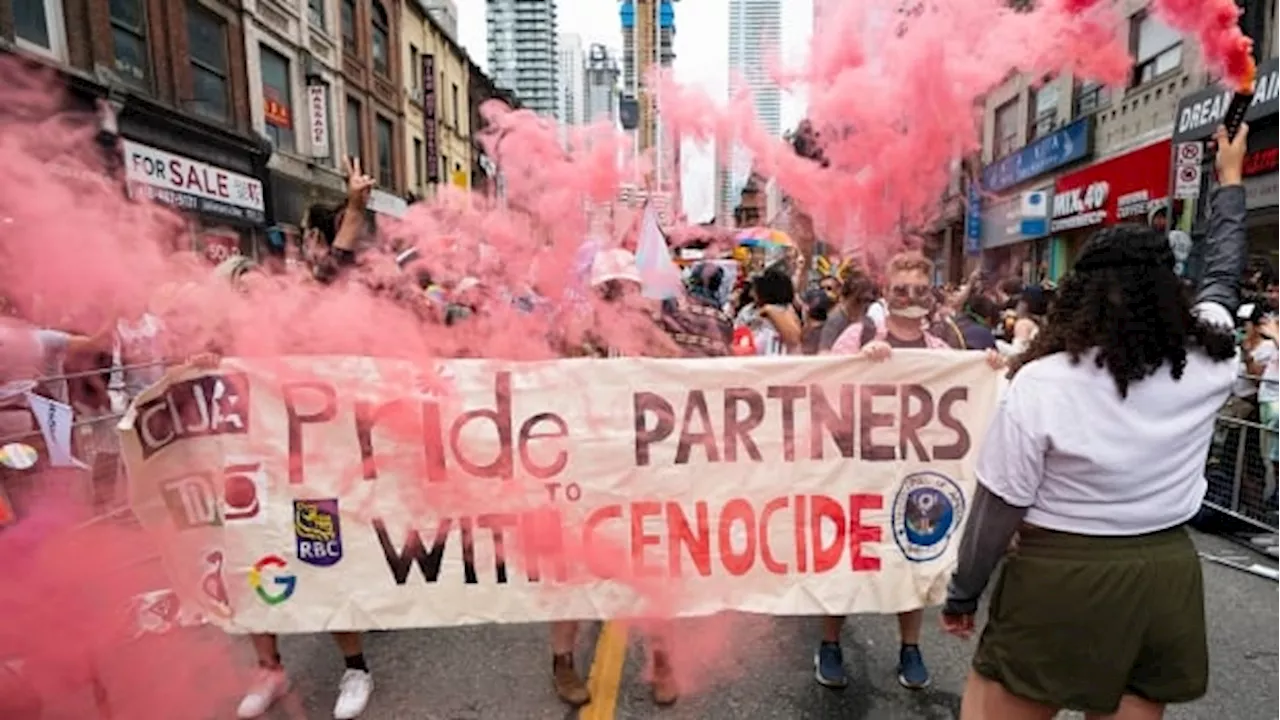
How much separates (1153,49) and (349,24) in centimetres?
2096

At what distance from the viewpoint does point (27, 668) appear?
3234 mm

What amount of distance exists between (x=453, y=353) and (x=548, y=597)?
1282 millimetres

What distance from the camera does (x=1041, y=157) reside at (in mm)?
20344

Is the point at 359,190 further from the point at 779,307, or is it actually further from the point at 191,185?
the point at 191,185

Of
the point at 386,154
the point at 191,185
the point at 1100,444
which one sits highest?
the point at 386,154

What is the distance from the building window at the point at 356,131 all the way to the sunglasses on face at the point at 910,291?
2346 centimetres

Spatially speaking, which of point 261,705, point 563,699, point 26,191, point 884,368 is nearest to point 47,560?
point 261,705

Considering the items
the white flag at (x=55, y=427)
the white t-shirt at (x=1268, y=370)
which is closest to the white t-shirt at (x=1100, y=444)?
the white flag at (x=55, y=427)

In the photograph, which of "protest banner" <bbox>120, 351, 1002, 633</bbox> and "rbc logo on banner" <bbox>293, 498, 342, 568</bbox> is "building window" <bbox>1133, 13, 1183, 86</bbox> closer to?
"protest banner" <bbox>120, 351, 1002, 633</bbox>

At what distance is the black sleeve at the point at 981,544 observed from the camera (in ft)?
7.07

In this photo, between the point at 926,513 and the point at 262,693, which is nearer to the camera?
the point at 262,693

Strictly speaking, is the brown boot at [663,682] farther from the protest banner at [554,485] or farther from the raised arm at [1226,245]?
the raised arm at [1226,245]

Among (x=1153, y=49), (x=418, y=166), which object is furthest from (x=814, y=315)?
(x=418, y=166)

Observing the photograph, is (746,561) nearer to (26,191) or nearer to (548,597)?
(548,597)
